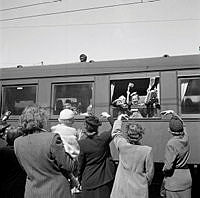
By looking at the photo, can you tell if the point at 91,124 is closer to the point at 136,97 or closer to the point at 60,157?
the point at 60,157

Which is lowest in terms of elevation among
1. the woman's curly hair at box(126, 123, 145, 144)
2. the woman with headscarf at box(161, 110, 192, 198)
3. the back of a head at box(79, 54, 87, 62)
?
the woman with headscarf at box(161, 110, 192, 198)

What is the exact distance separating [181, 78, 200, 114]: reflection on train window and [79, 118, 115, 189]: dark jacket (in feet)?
6.04

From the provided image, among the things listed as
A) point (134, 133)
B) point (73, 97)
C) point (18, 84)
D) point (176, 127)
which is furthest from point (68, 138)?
point (18, 84)

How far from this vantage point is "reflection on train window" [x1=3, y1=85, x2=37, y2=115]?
5004mm

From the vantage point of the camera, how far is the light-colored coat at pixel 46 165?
191cm

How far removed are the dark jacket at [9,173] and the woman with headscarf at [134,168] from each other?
3.18 feet

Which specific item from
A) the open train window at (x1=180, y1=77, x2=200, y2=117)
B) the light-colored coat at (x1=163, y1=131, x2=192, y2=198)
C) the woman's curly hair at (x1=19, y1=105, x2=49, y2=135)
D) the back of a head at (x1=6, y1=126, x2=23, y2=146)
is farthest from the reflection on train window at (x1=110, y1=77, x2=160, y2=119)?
the woman's curly hair at (x1=19, y1=105, x2=49, y2=135)

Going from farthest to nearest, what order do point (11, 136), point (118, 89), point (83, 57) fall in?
point (83, 57)
point (118, 89)
point (11, 136)

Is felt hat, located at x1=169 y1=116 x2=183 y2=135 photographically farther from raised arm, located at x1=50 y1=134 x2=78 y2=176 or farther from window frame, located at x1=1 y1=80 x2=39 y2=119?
window frame, located at x1=1 y1=80 x2=39 y2=119

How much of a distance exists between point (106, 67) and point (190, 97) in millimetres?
1485

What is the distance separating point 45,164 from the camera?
6.28 feet

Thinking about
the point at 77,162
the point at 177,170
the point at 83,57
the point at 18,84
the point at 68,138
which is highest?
the point at 83,57

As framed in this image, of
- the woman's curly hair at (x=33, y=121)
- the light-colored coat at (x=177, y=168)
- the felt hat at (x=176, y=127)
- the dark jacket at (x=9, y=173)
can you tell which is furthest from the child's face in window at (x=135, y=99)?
the woman's curly hair at (x=33, y=121)

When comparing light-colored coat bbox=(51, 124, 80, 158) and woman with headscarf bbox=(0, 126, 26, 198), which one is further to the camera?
light-colored coat bbox=(51, 124, 80, 158)
